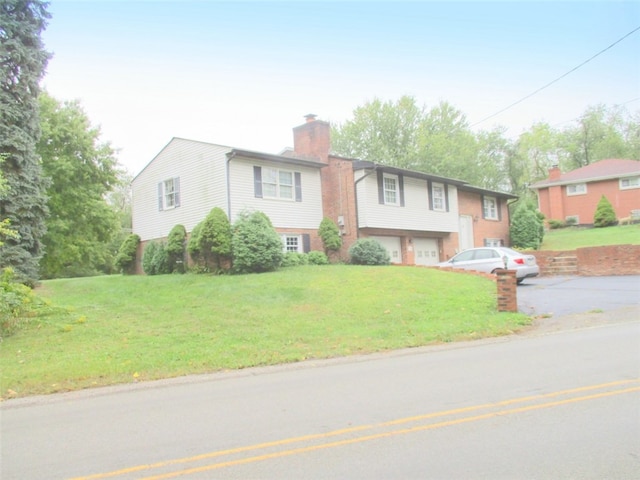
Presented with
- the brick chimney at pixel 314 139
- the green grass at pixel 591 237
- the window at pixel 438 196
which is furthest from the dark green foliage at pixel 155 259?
the green grass at pixel 591 237

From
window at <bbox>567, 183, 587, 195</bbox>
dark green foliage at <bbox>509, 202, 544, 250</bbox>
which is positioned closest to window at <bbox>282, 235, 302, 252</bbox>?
dark green foliage at <bbox>509, 202, 544, 250</bbox>

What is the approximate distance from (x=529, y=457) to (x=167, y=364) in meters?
6.04

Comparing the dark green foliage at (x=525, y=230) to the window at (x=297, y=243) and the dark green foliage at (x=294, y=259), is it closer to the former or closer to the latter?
the window at (x=297, y=243)

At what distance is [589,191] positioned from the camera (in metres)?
41.5

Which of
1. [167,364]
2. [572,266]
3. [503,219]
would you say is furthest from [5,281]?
[503,219]

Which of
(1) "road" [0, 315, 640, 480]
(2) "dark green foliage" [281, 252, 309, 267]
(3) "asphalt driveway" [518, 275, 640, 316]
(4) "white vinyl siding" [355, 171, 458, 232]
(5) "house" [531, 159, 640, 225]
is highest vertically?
(5) "house" [531, 159, 640, 225]

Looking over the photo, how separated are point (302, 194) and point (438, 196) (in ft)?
30.1

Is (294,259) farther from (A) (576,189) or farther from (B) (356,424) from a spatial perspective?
(A) (576,189)

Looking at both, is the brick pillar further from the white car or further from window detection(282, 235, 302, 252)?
window detection(282, 235, 302, 252)

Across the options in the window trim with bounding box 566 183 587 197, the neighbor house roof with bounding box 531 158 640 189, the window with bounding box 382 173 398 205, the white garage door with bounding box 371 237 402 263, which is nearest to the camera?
the window with bounding box 382 173 398 205

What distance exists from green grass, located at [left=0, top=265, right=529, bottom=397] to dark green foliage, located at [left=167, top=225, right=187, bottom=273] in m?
4.12

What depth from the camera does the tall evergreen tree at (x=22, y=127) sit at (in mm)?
14945

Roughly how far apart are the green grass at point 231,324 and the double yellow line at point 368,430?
3.83 metres

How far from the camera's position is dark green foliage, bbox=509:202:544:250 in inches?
1280
